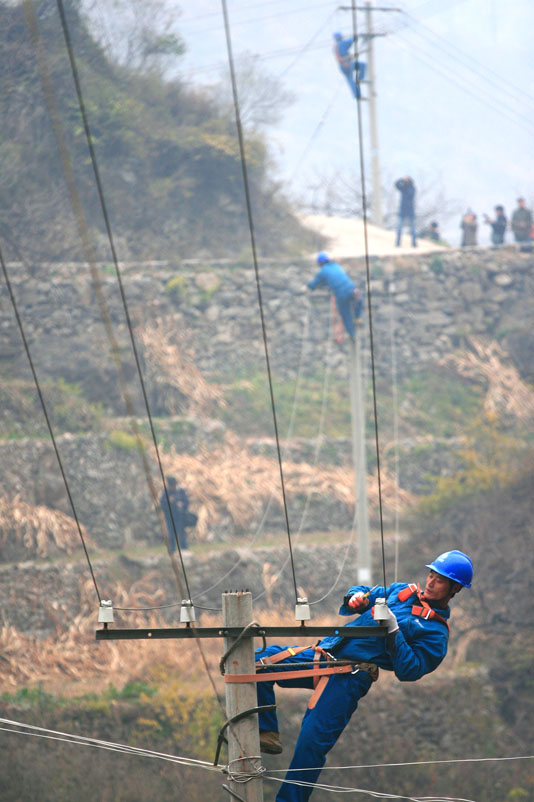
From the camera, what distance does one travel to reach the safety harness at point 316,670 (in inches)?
174

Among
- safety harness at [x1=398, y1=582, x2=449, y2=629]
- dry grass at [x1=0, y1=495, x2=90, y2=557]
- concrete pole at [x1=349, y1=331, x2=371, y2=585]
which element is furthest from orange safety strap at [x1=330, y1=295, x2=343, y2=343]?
safety harness at [x1=398, y1=582, x2=449, y2=629]

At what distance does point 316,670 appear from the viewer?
4551mm

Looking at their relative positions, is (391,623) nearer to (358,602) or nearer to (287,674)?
(358,602)

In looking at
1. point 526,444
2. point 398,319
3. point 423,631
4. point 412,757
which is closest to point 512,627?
point 412,757

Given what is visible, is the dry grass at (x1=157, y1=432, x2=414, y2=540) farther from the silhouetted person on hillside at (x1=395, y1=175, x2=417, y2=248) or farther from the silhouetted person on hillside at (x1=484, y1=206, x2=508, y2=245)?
the silhouetted person on hillside at (x1=484, y1=206, x2=508, y2=245)

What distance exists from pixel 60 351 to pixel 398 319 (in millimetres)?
7391

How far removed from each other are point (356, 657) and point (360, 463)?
338 inches

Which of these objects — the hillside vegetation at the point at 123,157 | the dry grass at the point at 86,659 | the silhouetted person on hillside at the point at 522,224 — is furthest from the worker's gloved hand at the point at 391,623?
the silhouetted person on hillside at the point at 522,224

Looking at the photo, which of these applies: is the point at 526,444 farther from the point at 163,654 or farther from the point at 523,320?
the point at 163,654

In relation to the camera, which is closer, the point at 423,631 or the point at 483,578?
the point at 423,631

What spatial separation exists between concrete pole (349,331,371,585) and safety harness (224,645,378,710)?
26.8ft

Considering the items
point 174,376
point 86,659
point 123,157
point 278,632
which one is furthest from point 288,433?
point 278,632

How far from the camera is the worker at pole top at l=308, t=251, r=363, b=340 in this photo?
1554 centimetres

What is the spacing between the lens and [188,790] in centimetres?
1242
